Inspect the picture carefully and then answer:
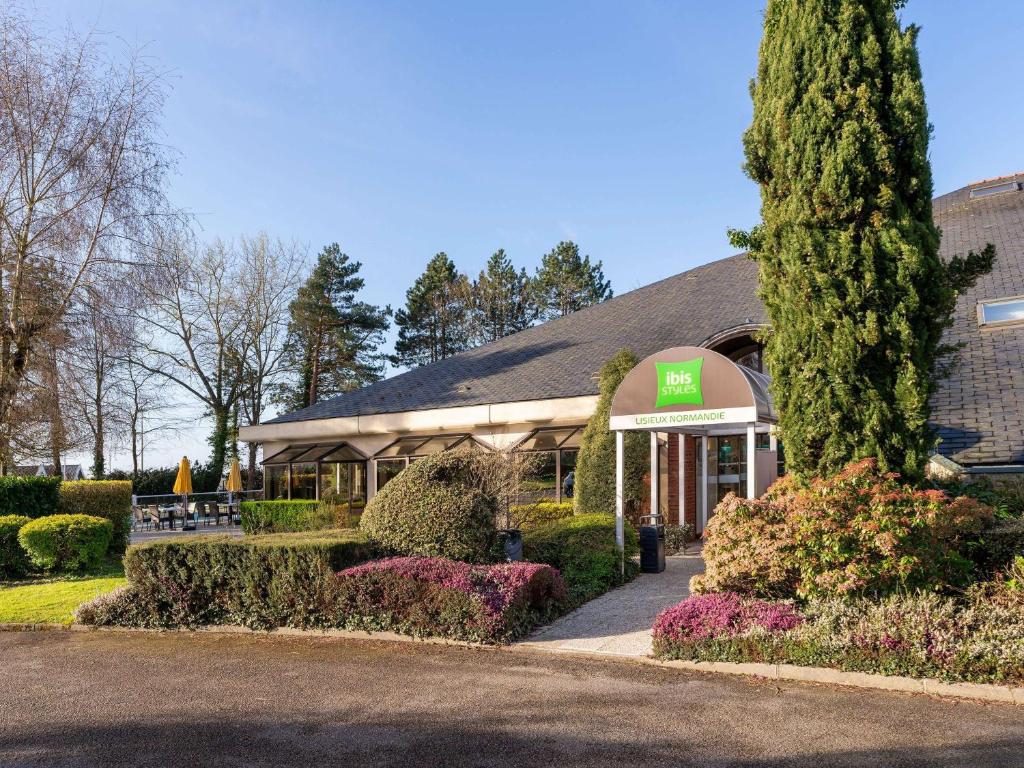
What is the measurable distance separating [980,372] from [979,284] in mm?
3712

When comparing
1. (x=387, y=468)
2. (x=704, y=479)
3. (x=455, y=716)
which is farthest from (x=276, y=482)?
(x=455, y=716)

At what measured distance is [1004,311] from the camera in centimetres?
1445

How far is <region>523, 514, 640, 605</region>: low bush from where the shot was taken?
35.2 ft

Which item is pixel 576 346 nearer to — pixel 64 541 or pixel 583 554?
pixel 583 554

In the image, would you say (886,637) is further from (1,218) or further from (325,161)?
(1,218)

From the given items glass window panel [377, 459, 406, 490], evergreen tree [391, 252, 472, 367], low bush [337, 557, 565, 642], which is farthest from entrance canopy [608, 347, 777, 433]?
evergreen tree [391, 252, 472, 367]

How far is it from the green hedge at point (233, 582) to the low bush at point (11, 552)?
4889 mm

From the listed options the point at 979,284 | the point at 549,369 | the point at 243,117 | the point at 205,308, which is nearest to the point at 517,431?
the point at 549,369

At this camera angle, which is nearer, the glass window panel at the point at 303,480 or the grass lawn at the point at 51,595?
the grass lawn at the point at 51,595

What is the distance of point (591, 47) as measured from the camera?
12430 millimetres

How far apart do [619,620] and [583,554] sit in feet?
7.04

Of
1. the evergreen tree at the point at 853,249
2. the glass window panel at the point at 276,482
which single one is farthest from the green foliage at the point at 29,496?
the evergreen tree at the point at 853,249

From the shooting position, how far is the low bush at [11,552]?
13.4 metres

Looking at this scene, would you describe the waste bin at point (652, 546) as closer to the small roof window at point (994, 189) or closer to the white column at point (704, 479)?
the white column at point (704, 479)
